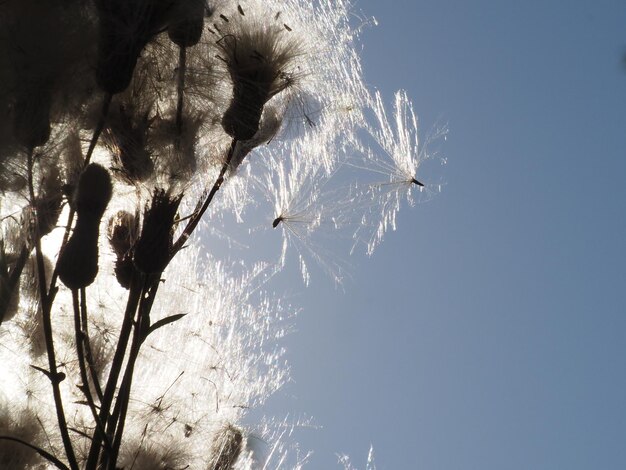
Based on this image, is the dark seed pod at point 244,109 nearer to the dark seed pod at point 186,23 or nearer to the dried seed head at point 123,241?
the dark seed pod at point 186,23

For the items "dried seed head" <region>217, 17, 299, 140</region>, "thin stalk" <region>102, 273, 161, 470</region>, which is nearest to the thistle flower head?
"dried seed head" <region>217, 17, 299, 140</region>

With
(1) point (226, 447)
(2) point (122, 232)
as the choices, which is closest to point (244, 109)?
(2) point (122, 232)

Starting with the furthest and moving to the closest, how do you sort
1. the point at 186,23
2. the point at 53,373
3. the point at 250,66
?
the point at 250,66 < the point at 186,23 < the point at 53,373

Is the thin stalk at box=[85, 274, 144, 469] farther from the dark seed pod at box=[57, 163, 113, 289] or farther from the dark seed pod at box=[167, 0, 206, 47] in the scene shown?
the dark seed pod at box=[167, 0, 206, 47]

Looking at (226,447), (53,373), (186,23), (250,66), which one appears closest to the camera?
(53,373)

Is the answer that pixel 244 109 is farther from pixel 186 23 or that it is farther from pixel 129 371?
pixel 129 371

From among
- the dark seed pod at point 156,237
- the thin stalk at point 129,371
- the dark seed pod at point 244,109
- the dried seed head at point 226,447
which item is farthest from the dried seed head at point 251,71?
the dried seed head at point 226,447
